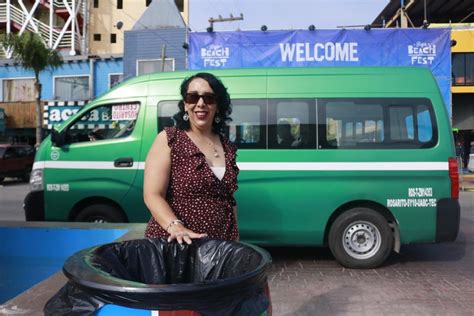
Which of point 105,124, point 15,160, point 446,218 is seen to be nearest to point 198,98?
point 105,124

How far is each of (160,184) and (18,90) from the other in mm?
26226

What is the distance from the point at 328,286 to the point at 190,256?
3.14 meters

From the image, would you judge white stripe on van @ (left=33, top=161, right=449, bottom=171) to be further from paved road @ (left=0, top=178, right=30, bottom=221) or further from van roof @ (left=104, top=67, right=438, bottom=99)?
paved road @ (left=0, top=178, right=30, bottom=221)

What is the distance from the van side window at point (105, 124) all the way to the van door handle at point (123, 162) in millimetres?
317

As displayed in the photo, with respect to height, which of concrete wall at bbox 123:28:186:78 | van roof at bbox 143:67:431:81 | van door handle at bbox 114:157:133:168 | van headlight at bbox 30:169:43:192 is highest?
concrete wall at bbox 123:28:186:78

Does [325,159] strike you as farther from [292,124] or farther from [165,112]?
[165,112]

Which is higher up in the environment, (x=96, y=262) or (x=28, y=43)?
(x=28, y=43)

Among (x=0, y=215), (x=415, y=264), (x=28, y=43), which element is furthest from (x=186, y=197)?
(x=28, y=43)

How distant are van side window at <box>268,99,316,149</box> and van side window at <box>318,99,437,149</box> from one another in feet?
0.41

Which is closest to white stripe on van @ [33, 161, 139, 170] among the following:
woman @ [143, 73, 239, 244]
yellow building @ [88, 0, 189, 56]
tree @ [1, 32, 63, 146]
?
woman @ [143, 73, 239, 244]

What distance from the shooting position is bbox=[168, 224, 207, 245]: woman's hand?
2.17 m

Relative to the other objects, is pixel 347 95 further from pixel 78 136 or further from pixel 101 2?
pixel 101 2

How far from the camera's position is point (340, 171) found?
544cm

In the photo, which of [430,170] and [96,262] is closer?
[96,262]
